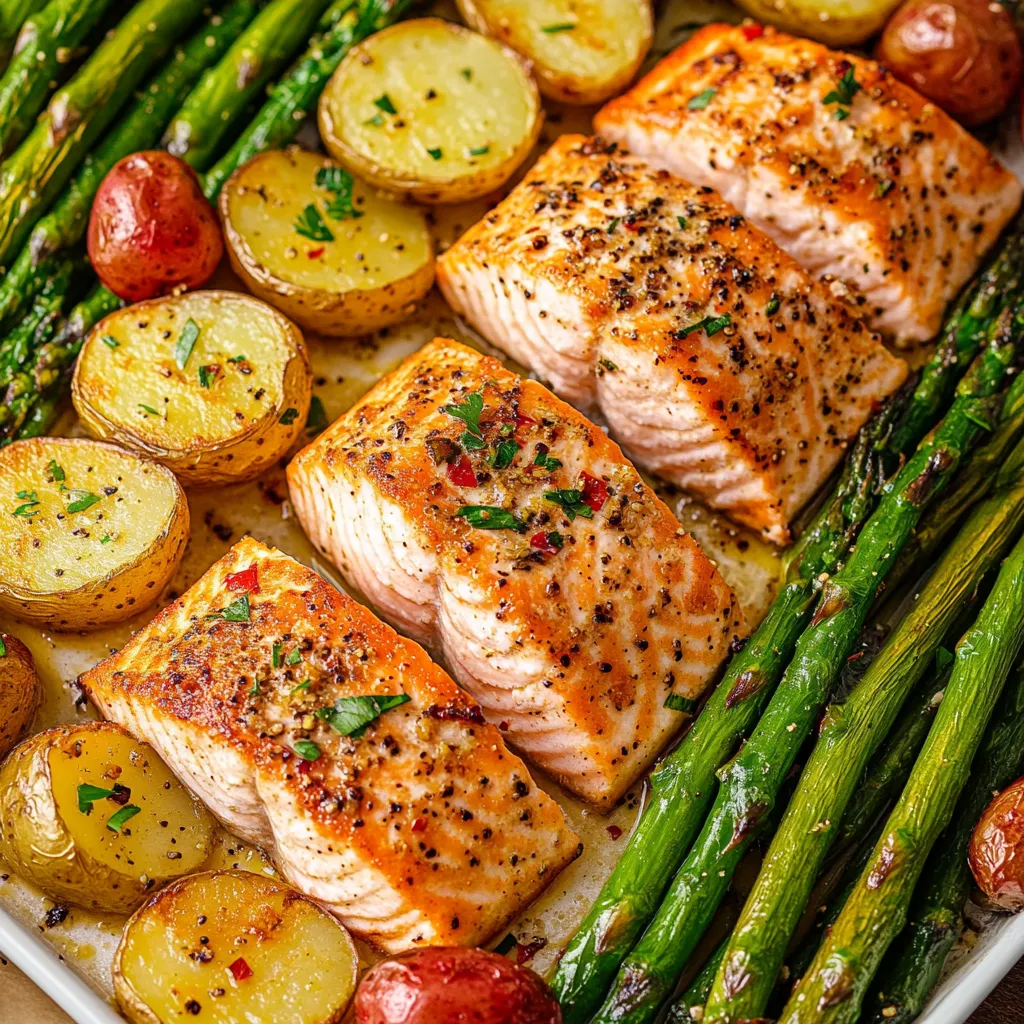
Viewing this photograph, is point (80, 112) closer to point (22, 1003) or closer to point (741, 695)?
point (22, 1003)

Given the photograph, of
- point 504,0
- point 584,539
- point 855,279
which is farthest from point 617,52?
point 584,539

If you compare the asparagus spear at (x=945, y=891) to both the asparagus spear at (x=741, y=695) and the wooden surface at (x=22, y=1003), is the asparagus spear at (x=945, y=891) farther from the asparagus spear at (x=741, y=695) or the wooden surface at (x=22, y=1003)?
the wooden surface at (x=22, y=1003)

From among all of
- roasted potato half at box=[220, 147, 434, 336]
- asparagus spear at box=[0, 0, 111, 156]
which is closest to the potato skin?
roasted potato half at box=[220, 147, 434, 336]

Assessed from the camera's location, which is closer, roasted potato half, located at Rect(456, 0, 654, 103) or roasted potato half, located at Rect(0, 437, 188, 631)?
roasted potato half, located at Rect(0, 437, 188, 631)

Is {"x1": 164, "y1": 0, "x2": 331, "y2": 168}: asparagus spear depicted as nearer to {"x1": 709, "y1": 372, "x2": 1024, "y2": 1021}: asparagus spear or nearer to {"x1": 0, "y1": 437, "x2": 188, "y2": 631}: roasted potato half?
{"x1": 0, "y1": 437, "x2": 188, "y2": 631}: roasted potato half

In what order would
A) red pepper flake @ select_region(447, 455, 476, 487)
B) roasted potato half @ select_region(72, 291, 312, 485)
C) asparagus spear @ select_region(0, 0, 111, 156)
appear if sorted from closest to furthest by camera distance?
red pepper flake @ select_region(447, 455, 476, 487)
roasted potato half @ select_region(72, 291, 312, 485)
asparagus spear @ select_region(0, 0, 111, 156)

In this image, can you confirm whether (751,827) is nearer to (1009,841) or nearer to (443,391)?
(1009,841)
